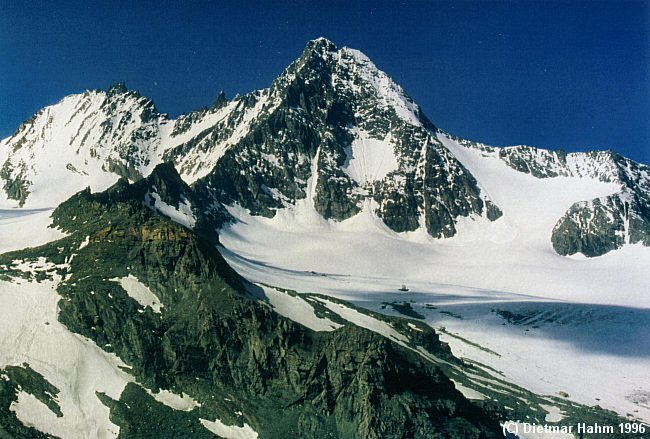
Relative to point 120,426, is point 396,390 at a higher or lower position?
higher

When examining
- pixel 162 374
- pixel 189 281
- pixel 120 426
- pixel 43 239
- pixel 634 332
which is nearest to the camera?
pixel 120 426

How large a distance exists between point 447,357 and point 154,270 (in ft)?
190

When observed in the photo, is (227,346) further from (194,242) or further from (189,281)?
(194,242)

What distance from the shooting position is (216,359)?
305ft

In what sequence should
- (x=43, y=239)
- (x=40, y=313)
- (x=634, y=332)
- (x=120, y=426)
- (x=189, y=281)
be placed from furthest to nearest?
(x=634, y=332) < (x=43, y=239) < (x=189, y=281) < (x=40, y=313) < (x=120, y=426)

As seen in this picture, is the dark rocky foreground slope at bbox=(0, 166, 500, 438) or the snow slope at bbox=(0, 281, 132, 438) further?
the snow slope at bbox=(0, 281, 132, 438)

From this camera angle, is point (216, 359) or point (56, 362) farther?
point (216, 359)

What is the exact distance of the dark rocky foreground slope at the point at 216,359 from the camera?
3233 inches

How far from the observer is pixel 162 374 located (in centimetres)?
9088

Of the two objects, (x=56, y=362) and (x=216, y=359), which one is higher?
(x=216, y=359)

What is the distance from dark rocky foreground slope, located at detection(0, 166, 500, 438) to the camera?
82.1 metres

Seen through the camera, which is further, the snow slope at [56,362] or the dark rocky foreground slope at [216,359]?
the snow slope at [56,362]

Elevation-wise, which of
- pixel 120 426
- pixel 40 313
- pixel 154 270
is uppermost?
pixel 154 270

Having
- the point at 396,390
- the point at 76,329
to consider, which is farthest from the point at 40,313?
the point at 396,390
